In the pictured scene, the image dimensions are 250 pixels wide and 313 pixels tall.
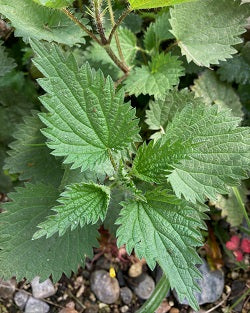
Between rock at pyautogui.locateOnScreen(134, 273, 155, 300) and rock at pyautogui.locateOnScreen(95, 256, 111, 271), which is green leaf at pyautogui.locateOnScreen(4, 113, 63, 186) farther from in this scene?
rock at pyautogui.locateOnScreen(134, 273, 155, 300)

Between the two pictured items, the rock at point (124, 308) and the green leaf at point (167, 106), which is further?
the rock at point (124, 308)

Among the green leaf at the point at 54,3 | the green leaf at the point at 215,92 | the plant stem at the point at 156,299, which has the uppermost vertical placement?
the green leaf at the point at 54,3

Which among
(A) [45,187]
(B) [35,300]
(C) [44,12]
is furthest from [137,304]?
(C) [44,12]

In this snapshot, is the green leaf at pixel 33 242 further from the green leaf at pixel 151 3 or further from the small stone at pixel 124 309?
the green leaf at pixel 151 3

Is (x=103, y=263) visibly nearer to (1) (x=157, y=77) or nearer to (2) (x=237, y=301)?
(2) (x=237, y=301)

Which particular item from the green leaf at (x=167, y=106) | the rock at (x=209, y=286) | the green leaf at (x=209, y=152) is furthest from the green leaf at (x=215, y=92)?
the rock at (x=209, y=286)

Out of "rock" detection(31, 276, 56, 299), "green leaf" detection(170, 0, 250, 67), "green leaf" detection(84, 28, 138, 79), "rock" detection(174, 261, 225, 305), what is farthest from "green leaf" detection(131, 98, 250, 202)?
"rock" detection(31, 276, 56, 299)

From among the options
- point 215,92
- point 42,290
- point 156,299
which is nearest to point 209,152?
point 215,92

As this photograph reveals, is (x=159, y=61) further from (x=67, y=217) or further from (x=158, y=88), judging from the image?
(x=67, y=217)

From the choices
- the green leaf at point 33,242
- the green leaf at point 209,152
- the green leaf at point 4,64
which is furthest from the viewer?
the green leaf at point 4,64
